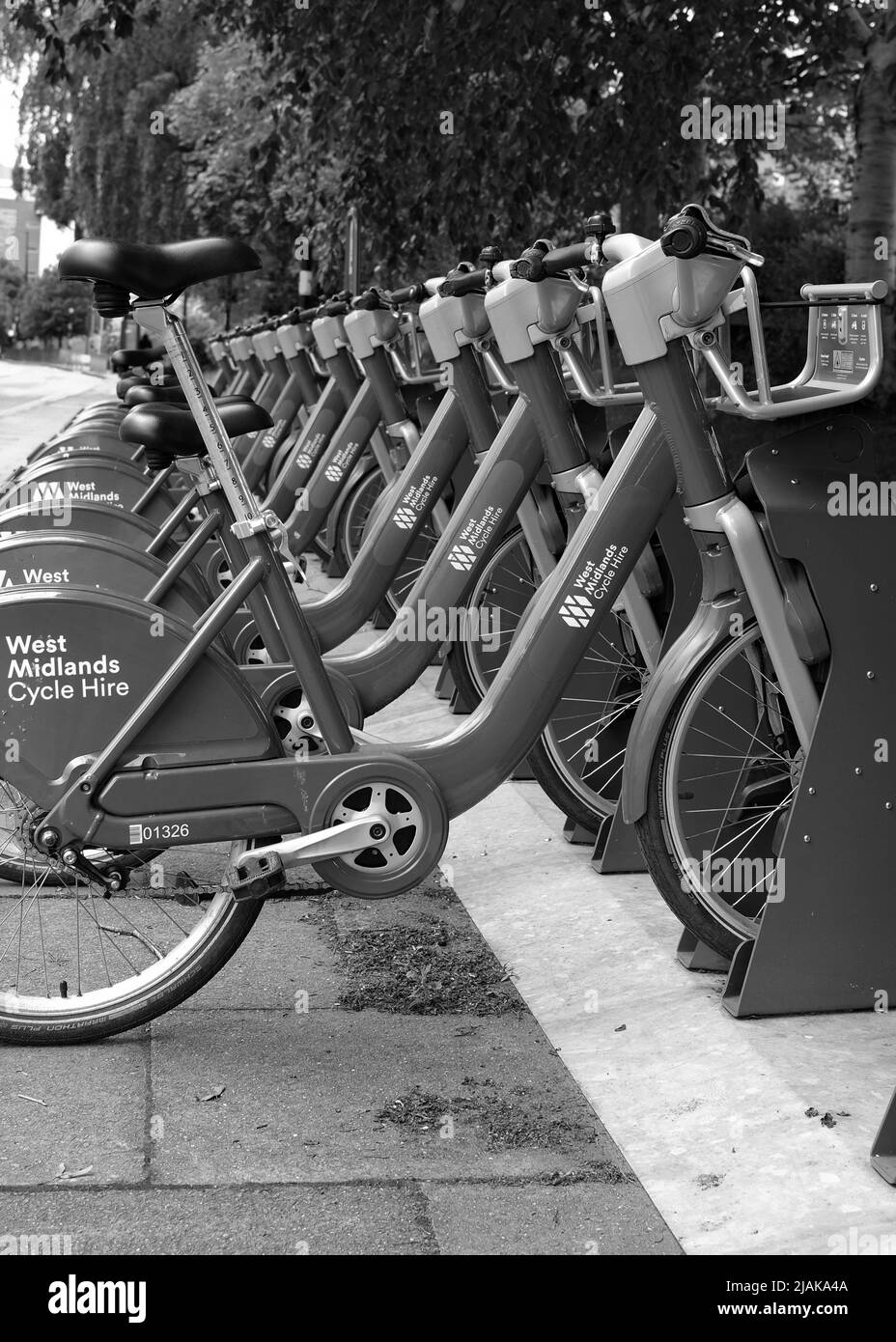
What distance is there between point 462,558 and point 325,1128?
6.24 feet

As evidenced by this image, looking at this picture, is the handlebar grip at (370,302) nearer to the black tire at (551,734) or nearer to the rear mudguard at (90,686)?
the black tire at (551,734)

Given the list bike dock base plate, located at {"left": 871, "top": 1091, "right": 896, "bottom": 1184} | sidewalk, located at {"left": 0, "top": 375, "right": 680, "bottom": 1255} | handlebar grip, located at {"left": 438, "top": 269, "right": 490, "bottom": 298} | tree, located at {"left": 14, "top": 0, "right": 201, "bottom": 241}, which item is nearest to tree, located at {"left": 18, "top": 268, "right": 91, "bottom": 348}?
tree, located at {"left": 14, "top": 0, "right": 201, "bottom": 241}

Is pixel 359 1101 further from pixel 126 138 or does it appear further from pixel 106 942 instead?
pixel 126 138

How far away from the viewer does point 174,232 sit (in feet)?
88.2

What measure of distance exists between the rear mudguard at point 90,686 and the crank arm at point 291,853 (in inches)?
8.5

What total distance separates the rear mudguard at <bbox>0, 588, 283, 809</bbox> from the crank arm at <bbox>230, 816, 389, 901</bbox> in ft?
0.71

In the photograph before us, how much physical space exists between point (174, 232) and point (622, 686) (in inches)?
937

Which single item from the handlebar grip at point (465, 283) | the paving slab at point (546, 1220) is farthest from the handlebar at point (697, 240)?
the paving slab at point (546, 1220)

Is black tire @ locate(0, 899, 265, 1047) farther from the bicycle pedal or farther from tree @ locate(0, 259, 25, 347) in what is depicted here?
tree @ locate(0, 259, 25, 347)

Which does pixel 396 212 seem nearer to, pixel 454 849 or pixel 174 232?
pixel 454 849

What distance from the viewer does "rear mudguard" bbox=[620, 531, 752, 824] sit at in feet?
11.5

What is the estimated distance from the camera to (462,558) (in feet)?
14.9

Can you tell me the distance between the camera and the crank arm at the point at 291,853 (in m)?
3.30
